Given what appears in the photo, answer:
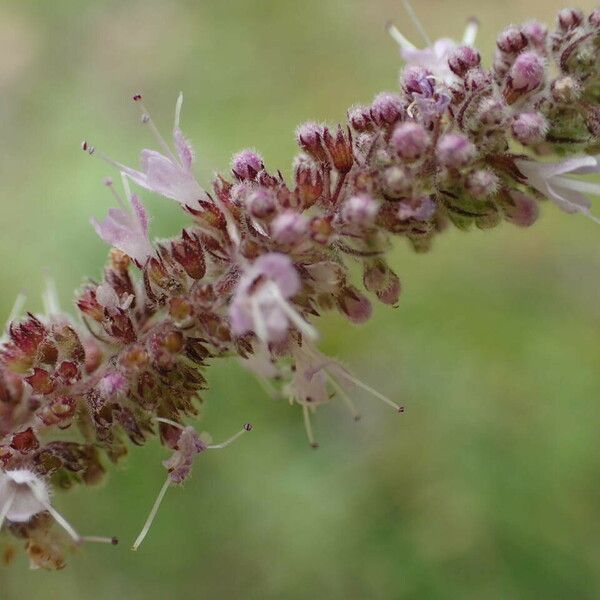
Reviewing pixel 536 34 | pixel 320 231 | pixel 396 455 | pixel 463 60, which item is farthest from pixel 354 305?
pixel 396 455

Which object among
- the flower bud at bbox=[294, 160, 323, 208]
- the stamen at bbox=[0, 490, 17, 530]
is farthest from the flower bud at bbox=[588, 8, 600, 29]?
the stamen at bbox=[0, 490, 17, 530]

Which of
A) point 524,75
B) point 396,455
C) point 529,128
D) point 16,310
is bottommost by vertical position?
point 396,455

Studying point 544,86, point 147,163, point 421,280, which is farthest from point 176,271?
point 421,280

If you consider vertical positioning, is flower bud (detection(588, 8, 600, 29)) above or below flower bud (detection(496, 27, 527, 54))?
below

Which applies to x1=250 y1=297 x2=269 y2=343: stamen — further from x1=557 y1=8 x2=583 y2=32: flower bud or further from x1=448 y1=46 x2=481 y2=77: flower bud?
x1=557 y1=8 x2=583 y2=32: flower bud

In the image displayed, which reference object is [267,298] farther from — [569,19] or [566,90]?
[569,19]
